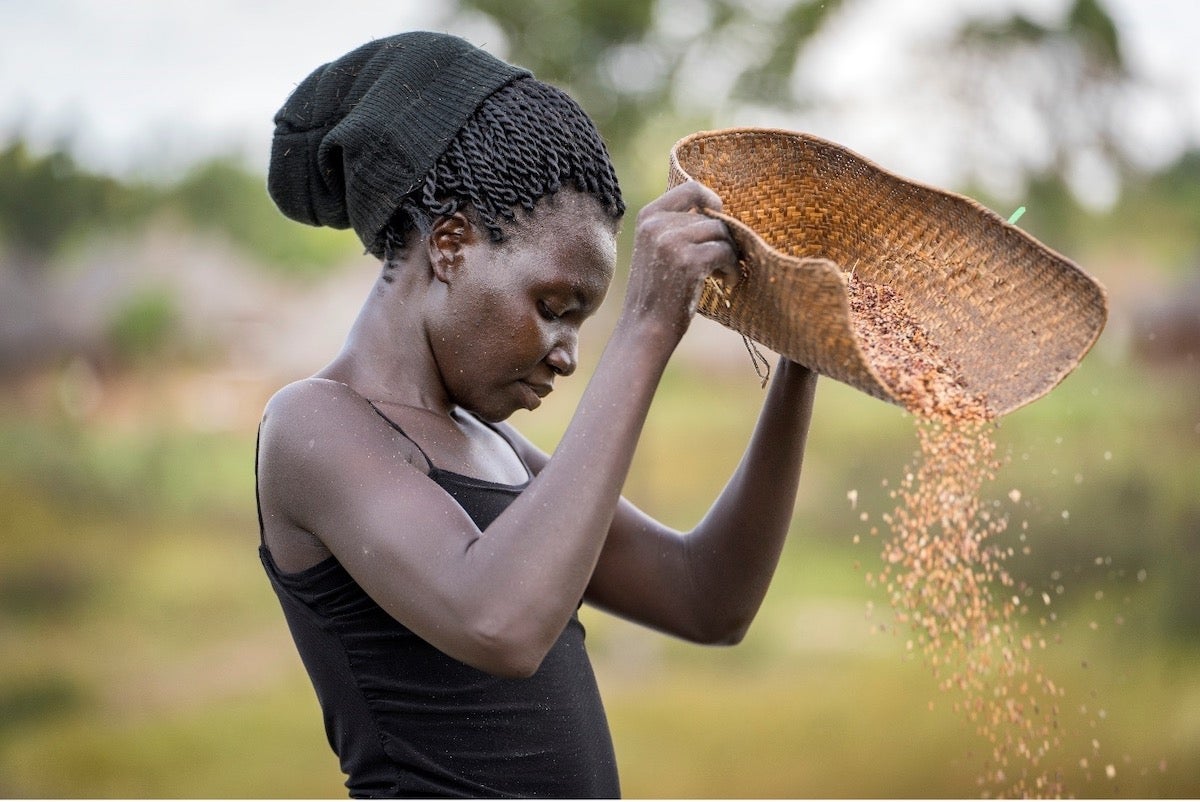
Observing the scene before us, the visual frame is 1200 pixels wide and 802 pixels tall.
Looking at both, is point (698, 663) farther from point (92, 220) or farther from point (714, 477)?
point (92, 220)

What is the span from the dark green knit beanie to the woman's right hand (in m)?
0.31

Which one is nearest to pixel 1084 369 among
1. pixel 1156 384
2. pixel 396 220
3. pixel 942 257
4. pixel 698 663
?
pixel 1156 384

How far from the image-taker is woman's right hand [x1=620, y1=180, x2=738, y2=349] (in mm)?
1227

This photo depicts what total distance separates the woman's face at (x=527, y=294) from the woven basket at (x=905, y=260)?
122 mm

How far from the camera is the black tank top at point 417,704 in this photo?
138 cm

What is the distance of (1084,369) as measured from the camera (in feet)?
15.4

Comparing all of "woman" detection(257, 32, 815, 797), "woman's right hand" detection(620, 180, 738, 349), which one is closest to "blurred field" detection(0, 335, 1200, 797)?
"woman" detection(257, 32, 815, 797)

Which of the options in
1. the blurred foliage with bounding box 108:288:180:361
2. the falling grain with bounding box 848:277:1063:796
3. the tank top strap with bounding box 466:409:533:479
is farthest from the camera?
the blurred foliage with bounding box 108:288:180:361

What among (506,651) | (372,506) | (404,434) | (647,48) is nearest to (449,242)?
(404,434)

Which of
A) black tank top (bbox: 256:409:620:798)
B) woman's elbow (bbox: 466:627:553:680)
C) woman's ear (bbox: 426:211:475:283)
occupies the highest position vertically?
woman's ear (bbox: 426:211:475:283)

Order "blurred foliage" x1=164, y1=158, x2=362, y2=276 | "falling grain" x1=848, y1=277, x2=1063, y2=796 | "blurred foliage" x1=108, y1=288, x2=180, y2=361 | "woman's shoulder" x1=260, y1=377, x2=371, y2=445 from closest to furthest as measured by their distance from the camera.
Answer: "woman's shoulder" x1=260, y1=377, x2=371, y2=445
"falling grain" x1=848, y1=277, x2=1063, y2=796
"blurred foliage" x1=108, y1=288, x2=180, y2=361
"blurred foliage" x1=164, y1=158, x2=362, y2=276

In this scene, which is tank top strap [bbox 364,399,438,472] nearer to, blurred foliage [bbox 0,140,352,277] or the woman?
the woman

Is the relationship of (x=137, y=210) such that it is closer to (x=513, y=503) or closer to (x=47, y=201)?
(x=47, y=201)

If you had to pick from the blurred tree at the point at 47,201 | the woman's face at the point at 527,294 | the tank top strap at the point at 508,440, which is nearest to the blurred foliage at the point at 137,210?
the blurred tree at the point at 47,201
